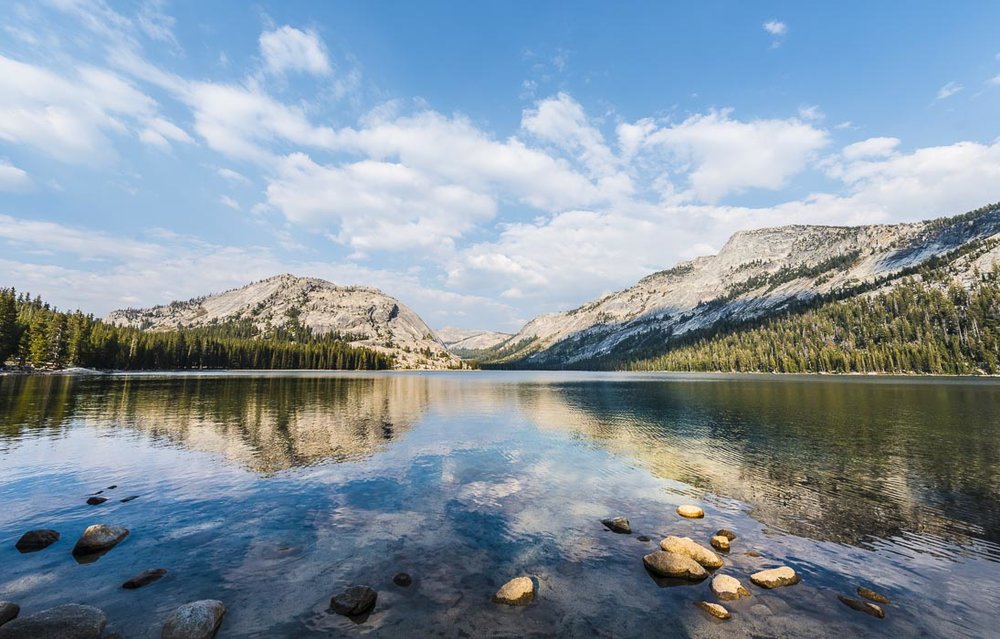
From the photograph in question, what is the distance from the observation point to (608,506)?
2681 cm

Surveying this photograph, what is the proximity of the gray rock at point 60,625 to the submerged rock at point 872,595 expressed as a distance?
84.5ft

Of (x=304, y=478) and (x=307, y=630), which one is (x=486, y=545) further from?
(x=304, y=478)

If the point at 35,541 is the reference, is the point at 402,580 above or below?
below

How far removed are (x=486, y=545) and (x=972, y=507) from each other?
2990 cm

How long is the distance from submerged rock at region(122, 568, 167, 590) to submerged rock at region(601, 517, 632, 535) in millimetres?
20333

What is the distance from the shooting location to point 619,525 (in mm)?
23031

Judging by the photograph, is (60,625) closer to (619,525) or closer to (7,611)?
(7,611)

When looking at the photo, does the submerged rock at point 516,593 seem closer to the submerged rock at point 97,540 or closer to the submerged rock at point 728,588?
the submerged rock at point 728,588

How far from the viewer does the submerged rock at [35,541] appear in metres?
19.3

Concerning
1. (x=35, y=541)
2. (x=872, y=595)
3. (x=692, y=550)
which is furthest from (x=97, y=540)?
(x=872, y=595)

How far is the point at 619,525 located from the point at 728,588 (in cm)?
726

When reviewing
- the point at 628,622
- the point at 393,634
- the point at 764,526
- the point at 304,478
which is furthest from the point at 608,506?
the point at 304,478

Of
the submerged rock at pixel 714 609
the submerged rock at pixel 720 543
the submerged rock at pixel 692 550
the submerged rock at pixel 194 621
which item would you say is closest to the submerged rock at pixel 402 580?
the submerged rock at pixel 194 621

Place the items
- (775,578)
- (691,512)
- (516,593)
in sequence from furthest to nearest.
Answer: (691,512) → (775,578) → (516,593)
